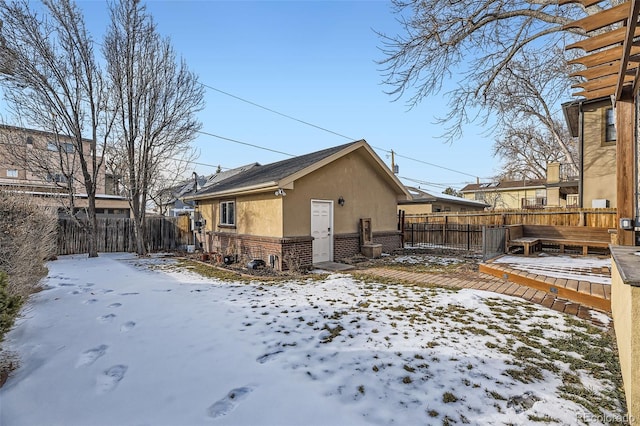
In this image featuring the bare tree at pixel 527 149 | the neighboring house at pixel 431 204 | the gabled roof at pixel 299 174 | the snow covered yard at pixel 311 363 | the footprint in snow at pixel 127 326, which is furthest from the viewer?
the bare tree at pixel 527 149

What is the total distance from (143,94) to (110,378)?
43.8ft

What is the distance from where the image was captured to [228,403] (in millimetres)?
2510

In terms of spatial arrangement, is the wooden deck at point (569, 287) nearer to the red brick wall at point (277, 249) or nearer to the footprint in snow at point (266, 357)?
the footprint in snow at point (266, 357)

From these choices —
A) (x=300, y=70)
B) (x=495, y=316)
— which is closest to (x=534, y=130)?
(x=300, y=70)

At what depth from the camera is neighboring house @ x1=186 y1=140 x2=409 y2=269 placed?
28.9 ft

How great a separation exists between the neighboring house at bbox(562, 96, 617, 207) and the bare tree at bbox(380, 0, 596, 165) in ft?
9.22

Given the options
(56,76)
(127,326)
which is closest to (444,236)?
(127,326)

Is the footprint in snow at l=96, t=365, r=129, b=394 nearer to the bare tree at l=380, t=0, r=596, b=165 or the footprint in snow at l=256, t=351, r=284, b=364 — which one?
the footprint in snow at l=256, t=351, r=284, b=364

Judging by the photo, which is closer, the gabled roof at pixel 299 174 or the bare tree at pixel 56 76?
the gabled roof at pixel 299 174

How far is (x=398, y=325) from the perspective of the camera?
4.11 m

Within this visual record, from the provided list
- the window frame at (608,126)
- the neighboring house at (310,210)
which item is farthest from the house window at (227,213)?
the window frame at (608,126)

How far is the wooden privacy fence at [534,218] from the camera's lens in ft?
35.1

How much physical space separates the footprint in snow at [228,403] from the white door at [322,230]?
6.77 meters

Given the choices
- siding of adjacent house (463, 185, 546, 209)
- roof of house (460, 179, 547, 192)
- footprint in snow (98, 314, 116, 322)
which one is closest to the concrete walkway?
footprint in snow (98, 314, 116, 322)
